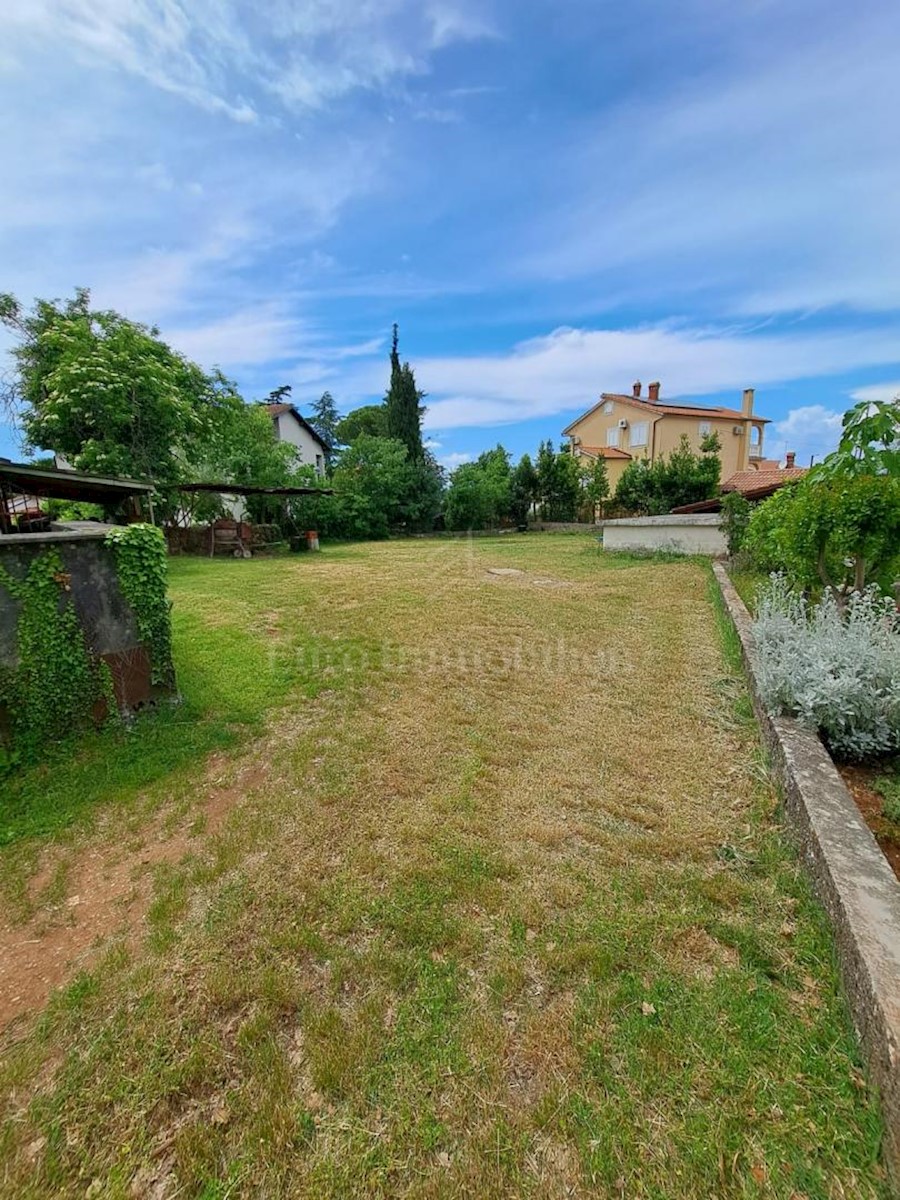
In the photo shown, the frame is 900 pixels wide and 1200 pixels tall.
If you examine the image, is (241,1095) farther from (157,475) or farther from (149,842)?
(157,475)

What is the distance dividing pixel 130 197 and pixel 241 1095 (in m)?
10.6

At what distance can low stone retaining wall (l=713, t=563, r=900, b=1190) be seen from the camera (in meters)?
1.37

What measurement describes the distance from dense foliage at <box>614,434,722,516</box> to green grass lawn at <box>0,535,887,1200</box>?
17.2 m

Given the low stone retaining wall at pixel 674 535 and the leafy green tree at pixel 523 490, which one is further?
the leafy green tree at pixel 523 490

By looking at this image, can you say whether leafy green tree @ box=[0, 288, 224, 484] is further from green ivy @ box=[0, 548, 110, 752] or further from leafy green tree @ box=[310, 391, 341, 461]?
leafy green tree @ box=[310, 391, 341, 461]

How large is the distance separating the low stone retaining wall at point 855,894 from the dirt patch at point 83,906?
261 centimetres

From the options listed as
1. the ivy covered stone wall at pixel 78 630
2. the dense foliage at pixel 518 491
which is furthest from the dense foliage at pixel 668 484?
the ivy covered stone wall at pixel 78 630

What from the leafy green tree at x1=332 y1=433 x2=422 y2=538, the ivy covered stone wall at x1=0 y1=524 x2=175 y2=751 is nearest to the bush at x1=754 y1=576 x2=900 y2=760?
the ivy covered stone wall at x1=0 y1=524 x2=175 y2=751

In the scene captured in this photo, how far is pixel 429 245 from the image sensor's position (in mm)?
12086

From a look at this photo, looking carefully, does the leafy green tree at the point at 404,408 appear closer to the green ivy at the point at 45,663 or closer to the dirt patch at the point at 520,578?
the dirt patch at the point at 520,578

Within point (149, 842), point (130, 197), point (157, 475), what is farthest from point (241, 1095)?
point (157, 475)

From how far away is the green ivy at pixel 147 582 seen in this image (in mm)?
3715

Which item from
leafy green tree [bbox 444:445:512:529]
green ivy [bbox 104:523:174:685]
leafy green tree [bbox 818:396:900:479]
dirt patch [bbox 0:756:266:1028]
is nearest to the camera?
dirt patch [bbox 0:756:266:1028]

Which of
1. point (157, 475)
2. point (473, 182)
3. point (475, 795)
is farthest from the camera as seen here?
point (157, 475)
